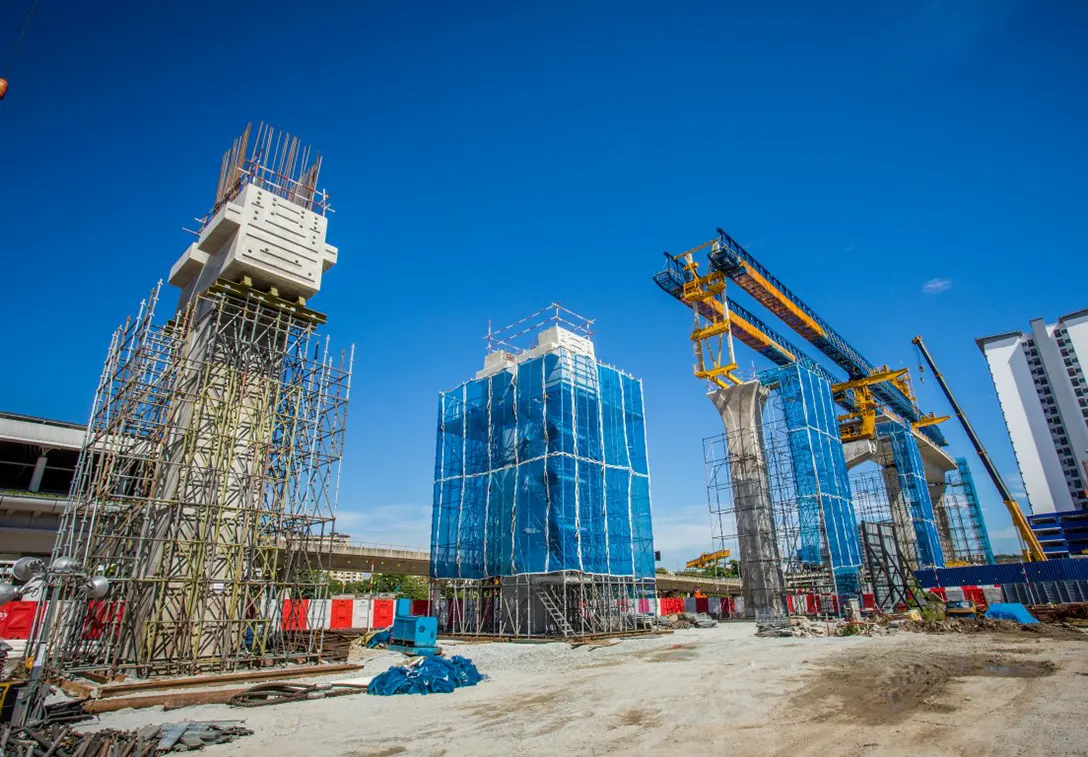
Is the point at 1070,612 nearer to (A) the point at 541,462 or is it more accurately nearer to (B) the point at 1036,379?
(A) the point at 541,462

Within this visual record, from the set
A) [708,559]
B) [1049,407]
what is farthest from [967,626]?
[1049,407]

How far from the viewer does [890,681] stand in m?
11.8

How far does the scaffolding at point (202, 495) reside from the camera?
15125 millimetres

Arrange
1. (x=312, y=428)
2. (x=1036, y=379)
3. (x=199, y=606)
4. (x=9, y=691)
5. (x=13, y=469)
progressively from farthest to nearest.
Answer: (x=1036, y=379), (x=13, y=469), (x=312, y=428), (x=199, y=606), (x=9, y=691)

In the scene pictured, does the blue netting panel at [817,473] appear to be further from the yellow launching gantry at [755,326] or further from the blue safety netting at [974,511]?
the blue safety netting at [974,511]

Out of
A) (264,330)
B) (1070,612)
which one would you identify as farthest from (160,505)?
(1070,612)

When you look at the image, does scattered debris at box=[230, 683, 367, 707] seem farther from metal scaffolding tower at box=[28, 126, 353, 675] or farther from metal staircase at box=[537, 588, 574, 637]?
metal staircase at box=[537, 588, 574, 637]

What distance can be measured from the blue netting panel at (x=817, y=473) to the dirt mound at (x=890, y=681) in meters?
18.7

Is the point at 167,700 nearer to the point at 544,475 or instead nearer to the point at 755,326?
the point at 544,475

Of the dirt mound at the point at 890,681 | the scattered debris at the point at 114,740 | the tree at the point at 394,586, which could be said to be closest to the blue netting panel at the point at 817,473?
the dirt mound at the point at 890,681

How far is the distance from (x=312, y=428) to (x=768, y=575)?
26359 millimetres

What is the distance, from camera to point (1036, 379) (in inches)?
3423

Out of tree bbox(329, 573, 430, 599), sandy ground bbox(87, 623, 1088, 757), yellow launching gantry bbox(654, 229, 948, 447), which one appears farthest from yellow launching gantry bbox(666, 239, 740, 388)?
tree bbox(329, 573, 430, 599)

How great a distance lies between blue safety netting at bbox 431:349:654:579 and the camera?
26.8m
